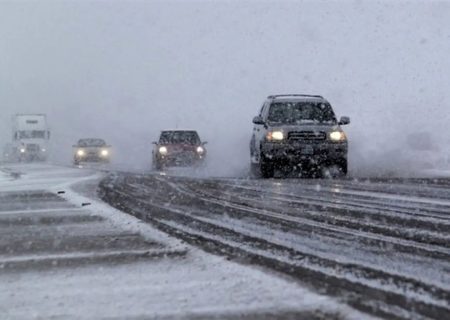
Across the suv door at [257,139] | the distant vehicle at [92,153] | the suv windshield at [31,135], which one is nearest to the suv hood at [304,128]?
the suv door at [257,139]

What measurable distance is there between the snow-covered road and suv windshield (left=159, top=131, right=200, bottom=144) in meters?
17.3

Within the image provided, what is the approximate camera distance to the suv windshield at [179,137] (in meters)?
23.9

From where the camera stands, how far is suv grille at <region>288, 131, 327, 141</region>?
1473 cm

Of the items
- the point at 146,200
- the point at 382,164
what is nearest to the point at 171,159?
the point at 382,164

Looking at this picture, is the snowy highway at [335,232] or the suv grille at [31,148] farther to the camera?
the suv grille at [31,148]

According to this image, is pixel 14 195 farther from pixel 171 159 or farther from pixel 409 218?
pixel 171 159

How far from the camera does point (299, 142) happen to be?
48.2 feet

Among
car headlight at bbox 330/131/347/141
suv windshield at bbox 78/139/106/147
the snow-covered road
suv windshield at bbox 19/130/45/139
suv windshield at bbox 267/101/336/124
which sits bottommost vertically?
the snow-covered road

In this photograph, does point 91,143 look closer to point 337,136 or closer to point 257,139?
point 257,139

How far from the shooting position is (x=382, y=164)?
21.3 metres

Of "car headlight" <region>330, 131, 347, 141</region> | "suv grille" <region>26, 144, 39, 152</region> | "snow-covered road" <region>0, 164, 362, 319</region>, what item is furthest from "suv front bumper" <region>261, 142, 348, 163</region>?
"suv grille" <region>26, 144, 39, 152</region>

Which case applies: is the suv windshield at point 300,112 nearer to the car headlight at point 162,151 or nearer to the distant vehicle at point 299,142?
the distant vehicle at point 299,142

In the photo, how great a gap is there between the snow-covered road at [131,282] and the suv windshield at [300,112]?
9173 millimetres

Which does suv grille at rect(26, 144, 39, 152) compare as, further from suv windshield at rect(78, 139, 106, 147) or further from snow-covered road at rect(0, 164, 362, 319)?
snow-covered road at rect(0, 164, 362, 319)
